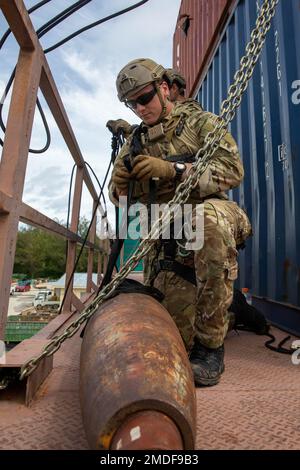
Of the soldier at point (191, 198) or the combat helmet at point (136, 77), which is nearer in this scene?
the soldier at point (191, 198)

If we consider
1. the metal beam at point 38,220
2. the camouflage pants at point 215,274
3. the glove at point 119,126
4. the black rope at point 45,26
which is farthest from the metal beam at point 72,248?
the camouflage pants at point 215,274

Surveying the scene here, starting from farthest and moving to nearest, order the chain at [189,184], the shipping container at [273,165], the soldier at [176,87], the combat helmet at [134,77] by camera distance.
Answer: the soldier at [176,87]
the shipping container at [273,165]
the combat helmet at [134,77]
the chain at [189,184]

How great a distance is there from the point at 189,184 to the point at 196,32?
206 inches

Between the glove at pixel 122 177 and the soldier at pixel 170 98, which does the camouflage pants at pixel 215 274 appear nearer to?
the glove at pixel 122 177

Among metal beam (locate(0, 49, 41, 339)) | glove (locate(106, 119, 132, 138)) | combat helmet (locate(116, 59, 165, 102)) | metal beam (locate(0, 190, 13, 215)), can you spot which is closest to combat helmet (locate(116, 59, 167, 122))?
combat helmet (locate(116, 59, 165, 102))

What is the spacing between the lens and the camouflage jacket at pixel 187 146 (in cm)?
178

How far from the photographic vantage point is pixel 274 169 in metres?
2.69

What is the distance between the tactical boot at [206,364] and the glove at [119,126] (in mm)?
1473

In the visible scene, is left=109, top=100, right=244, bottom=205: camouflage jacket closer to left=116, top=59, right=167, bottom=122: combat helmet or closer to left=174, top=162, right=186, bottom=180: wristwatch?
left=174, top=162, right=186, bottom=180: wristwatch

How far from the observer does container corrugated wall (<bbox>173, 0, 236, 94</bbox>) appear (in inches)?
168

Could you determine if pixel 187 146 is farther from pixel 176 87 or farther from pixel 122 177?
pixel 176 87

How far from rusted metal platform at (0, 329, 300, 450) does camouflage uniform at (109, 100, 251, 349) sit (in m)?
0.24

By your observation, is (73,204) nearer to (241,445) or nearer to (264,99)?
(264,99)
